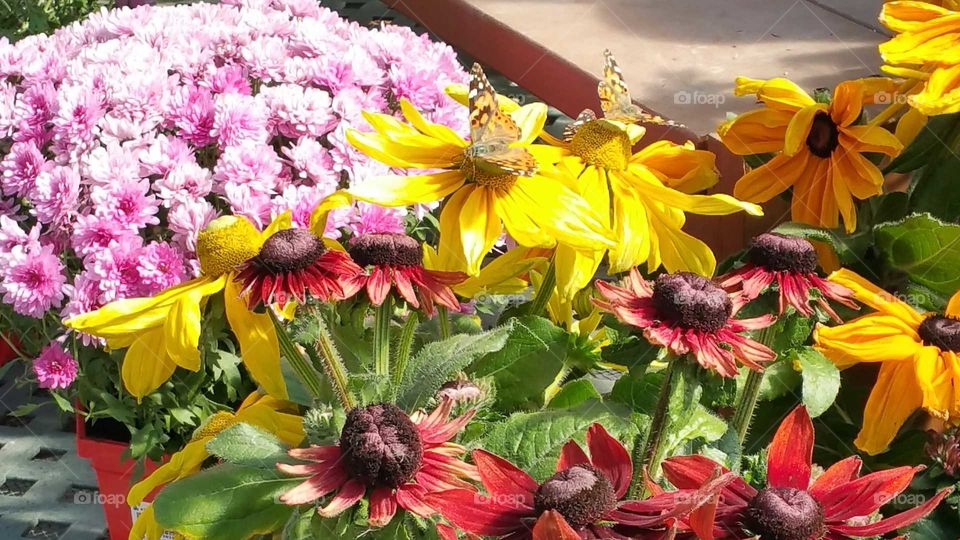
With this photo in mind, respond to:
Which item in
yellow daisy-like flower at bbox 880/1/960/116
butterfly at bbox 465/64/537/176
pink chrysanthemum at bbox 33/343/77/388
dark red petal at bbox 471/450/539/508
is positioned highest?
yellow daisy-like flower at bbox 880/1/960/116

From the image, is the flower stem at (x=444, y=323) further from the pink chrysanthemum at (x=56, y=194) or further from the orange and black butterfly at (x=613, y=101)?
the pink chrysanthemum at (x=56, y=194)

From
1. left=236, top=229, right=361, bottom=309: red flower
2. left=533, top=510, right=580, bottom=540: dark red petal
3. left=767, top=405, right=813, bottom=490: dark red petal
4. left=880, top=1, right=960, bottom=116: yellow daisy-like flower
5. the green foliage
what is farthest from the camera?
the green foliage

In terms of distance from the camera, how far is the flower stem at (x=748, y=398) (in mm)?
792

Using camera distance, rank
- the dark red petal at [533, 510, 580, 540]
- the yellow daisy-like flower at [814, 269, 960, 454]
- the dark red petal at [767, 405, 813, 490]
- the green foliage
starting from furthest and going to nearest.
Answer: the green foliage
the yellow daisy-like flower at [814, 269, 960, 454]
the dark red petal at [767, 405, 813, 490]
the dark red petal at [533, 510, 580, 540]

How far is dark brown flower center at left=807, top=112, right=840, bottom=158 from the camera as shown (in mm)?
1030

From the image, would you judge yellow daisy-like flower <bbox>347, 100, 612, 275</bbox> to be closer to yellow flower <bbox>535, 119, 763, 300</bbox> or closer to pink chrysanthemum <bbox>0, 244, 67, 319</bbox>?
yellow flower <bbox>535, 119, 763, 300</bbox>

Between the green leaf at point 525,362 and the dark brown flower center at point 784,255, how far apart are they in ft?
0.56

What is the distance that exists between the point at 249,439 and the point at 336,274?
0.42 feet

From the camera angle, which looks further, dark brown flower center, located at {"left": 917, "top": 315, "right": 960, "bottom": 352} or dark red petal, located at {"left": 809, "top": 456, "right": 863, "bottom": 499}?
dark brown flower center, located at {"left": 917, "top": 315, "right": 960, "bottom": 352}

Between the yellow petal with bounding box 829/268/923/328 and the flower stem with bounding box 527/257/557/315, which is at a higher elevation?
the yellow petal with bounding box 829/268/923/328

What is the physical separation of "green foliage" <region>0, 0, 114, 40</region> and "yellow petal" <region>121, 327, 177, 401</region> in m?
1.84

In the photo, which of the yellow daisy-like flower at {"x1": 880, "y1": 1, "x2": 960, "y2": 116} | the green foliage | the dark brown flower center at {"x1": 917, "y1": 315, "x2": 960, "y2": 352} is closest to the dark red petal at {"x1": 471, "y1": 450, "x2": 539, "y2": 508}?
the dark brown flower center at {"x1": 917, "y1": 315, "x2": 960, "y2": 352}

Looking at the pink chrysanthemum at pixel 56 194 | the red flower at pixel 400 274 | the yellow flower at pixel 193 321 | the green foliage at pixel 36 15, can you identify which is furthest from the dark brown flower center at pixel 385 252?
the green foliage at pixel 36 15

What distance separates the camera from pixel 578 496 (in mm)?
510
